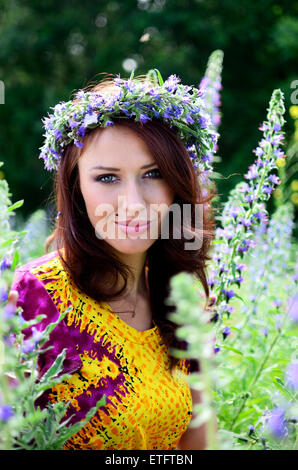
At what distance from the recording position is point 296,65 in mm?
12180

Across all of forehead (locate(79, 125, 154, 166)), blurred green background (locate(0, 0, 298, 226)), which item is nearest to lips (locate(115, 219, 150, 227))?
forehead (locate(79, 125, 154, 166))

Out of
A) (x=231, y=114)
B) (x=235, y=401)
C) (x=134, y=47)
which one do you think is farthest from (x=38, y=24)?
(x=235, y=401)

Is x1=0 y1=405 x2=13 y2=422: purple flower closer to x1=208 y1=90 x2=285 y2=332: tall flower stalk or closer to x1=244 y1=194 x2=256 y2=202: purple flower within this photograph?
x1=208 y1=90 x2=285 y2=332: tall flower stalk

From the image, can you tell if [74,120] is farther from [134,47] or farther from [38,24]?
[38,24]

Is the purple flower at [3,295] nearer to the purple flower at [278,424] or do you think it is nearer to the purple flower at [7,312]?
the purple flower at [7,312]

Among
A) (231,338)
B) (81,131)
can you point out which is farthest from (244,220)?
(231,338)

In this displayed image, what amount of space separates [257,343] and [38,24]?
44.9 feet

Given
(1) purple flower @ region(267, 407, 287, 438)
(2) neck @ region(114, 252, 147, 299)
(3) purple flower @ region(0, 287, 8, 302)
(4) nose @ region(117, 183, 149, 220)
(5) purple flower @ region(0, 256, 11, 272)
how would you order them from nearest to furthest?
(3) purple flower @ region(0, 287, 8, 302) → (5) purple flower @ region(0, 256, 11, 272) → (1) purple flower @ region(267, 407, 287, 438) → (4) nose @ region(117, 183, 149, 220) → (2) neck @ region(114, 252, 147, 299)

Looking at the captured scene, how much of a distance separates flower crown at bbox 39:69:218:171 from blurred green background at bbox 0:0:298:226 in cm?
962

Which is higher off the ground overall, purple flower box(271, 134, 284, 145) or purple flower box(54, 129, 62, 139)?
purple flower box(271, 134, 284, 145)

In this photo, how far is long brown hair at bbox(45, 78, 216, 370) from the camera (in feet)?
5.41

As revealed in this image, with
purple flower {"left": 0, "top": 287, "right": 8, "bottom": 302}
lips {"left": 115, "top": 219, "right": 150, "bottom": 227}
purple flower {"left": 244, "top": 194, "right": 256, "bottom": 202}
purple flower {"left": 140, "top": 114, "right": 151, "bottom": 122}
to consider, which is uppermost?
purple flower {"left": 140, "top": 114, "right": 151, "bottom": 122}

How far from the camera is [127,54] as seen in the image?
526 inches
